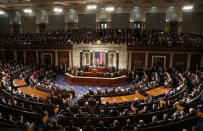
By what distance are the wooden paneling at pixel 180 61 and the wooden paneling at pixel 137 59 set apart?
13.2 ft

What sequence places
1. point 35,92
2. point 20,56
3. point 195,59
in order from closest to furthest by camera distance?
point 35,92 → point 195,59 → point 20,56

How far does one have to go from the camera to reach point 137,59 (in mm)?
21891

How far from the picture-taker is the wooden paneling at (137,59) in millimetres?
21761

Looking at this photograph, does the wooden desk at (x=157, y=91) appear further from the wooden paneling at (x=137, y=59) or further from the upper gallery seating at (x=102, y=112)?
the wooden paneling at (x=137, y=59)

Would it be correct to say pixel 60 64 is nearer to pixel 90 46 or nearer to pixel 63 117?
pixel 90 46

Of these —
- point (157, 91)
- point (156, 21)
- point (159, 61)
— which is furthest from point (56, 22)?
point (157, 91)

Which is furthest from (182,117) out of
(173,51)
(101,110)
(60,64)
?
(60,64)

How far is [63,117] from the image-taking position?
873cm

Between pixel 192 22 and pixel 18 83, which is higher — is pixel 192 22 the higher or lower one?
the higher one

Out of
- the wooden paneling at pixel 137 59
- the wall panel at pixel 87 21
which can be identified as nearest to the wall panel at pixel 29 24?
the wall panel at pixel 87 21

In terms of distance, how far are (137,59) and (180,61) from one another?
543 cm

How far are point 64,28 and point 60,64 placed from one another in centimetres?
839

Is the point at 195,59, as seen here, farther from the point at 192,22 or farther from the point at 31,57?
the point at 31,57

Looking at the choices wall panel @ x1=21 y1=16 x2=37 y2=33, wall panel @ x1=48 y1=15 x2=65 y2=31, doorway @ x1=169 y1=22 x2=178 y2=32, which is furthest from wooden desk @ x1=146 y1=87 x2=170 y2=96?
wall panel @ x1=21 y1=16 x2=37 y2=33
